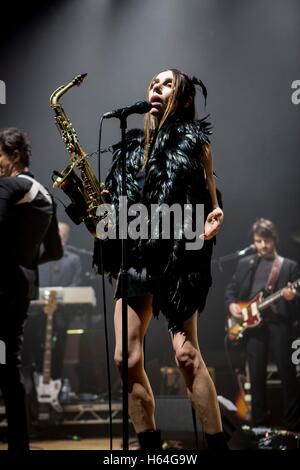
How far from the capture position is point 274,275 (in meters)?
6.26

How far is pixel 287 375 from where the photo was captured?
5867 mm

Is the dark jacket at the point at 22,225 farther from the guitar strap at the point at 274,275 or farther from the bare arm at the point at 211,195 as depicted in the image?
the guitar strap at the point at 274,275

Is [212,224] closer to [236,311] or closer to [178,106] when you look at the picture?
[178,106]

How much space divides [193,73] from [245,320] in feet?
8.58

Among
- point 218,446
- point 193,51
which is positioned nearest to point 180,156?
point 218,446

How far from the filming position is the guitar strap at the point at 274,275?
6.25 m

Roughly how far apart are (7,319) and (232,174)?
433cm

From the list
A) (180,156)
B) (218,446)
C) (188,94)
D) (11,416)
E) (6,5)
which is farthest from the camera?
(6,5)

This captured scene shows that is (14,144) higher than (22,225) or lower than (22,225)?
higher

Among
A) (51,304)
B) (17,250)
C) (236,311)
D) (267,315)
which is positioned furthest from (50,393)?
(17,250)

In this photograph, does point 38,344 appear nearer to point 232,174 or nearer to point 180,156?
point 232,174

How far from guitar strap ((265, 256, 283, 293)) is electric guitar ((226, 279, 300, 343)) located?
0.25ft

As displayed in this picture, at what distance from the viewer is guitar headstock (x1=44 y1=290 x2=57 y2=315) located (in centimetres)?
624

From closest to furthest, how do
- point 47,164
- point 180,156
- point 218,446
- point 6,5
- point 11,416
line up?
point 218,446 → point 180,156 → point 11,416 → point 6,5 → point 47,164
